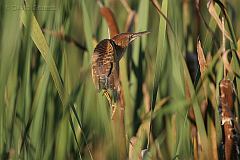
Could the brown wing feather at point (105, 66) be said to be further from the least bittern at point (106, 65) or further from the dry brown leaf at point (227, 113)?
the dry brown leaf at point (227, 113)

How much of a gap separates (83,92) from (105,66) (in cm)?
37

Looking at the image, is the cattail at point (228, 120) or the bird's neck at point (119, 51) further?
the cattail at point (228, 120)

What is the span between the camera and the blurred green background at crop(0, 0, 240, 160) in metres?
0.90

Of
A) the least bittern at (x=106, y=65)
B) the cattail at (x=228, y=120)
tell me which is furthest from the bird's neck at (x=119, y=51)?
the cattail at (x=228, y=120)

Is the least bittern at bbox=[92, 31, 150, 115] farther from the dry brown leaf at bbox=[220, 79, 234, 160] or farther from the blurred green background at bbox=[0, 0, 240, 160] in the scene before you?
the dry brown leaf at bbox=[220, 79, 234, 160]

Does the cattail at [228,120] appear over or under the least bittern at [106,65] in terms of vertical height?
under

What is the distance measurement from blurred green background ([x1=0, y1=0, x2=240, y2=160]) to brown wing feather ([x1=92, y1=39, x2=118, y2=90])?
72 mm

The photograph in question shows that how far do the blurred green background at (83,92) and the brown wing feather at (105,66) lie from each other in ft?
0.24

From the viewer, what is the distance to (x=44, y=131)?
992 mm

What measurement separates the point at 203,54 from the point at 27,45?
12.0 inches

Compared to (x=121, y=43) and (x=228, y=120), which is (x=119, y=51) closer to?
(x=121, y=43)

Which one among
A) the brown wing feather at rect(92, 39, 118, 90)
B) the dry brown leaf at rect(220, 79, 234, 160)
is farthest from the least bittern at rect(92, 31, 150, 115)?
the dry brown leaf at rect(220, 79, 234, 160)

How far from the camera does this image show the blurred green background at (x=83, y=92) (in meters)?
0.90

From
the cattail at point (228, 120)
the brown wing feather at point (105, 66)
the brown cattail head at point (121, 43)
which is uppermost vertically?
the brown cattail head at point (121, 43)
